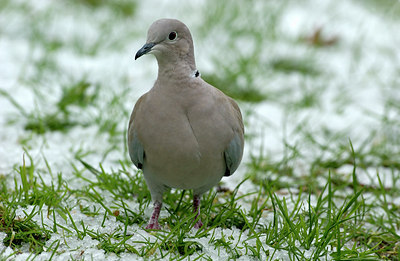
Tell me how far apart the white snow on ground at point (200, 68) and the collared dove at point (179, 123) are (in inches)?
13.4

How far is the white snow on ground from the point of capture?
11.0 feet

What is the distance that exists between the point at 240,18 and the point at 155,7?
1202mm

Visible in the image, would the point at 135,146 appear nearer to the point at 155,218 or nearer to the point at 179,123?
the point at 179,123

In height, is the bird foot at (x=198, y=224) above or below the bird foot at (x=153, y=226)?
above

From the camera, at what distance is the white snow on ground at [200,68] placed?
11.0 feet

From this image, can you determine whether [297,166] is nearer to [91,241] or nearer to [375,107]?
[375,107]

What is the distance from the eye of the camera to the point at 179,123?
2426mm

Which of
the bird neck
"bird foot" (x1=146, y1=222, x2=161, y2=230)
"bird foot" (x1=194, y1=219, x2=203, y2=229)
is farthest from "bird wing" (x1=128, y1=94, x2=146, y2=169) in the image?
"bird foot" (x1=194, y1=219, x2=203, y2=229)

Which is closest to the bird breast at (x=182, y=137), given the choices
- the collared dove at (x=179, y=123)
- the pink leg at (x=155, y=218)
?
the collared dove at (x=179, y=123)

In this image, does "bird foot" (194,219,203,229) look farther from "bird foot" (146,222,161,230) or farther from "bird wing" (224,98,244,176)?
"bird wing" (224,98,244,176)

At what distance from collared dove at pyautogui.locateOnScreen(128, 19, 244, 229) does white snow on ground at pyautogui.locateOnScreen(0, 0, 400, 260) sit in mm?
341

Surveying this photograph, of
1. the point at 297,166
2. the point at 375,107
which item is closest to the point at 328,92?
the point at 375,107

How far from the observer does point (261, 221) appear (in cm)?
288

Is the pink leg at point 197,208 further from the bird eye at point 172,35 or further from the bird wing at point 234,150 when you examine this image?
the bird eye at point 172,35
